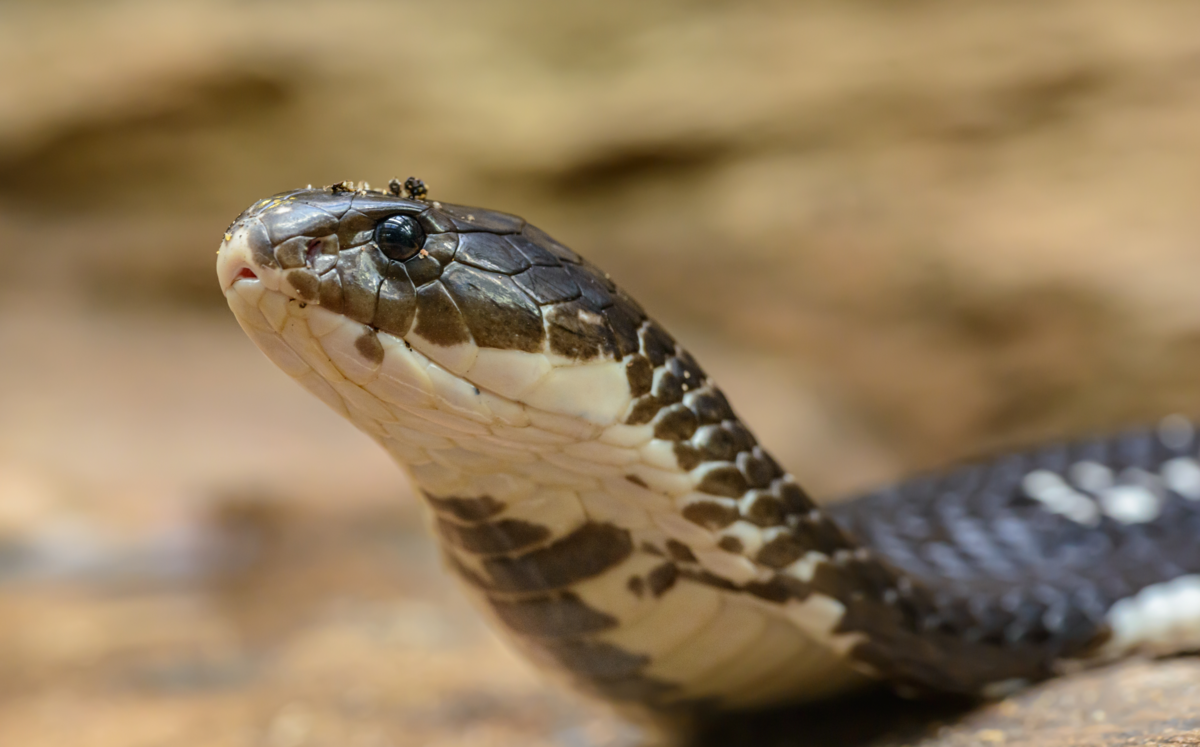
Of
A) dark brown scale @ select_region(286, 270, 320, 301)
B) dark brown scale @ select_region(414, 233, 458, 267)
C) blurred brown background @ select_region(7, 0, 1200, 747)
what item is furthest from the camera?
blurred brown background @ select_region(7, 0, 1200, 747)

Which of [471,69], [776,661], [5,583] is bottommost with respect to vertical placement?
[776,661]

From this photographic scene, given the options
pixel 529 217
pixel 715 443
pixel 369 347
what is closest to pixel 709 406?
pixel 715 443

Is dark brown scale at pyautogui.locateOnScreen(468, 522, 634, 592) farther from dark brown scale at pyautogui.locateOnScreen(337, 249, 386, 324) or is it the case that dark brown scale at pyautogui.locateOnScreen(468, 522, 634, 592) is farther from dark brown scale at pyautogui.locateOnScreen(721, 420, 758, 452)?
dark brown scale at pyautogui.locateOnScreen(337, 249, 386, 324)

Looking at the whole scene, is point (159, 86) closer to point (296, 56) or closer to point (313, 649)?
point (296, 56)

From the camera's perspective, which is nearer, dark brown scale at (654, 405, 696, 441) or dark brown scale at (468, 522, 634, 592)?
dark brown scale at (654, 405, 696, 441)

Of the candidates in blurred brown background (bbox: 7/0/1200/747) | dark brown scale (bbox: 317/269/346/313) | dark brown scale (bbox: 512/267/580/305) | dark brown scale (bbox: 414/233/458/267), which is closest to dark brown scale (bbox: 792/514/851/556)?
dark brown scale (bbox: 512/267/580/305)

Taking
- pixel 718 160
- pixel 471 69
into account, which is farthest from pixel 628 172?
pixel 471 69

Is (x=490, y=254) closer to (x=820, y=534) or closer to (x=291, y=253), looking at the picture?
(x=291, y=253)
